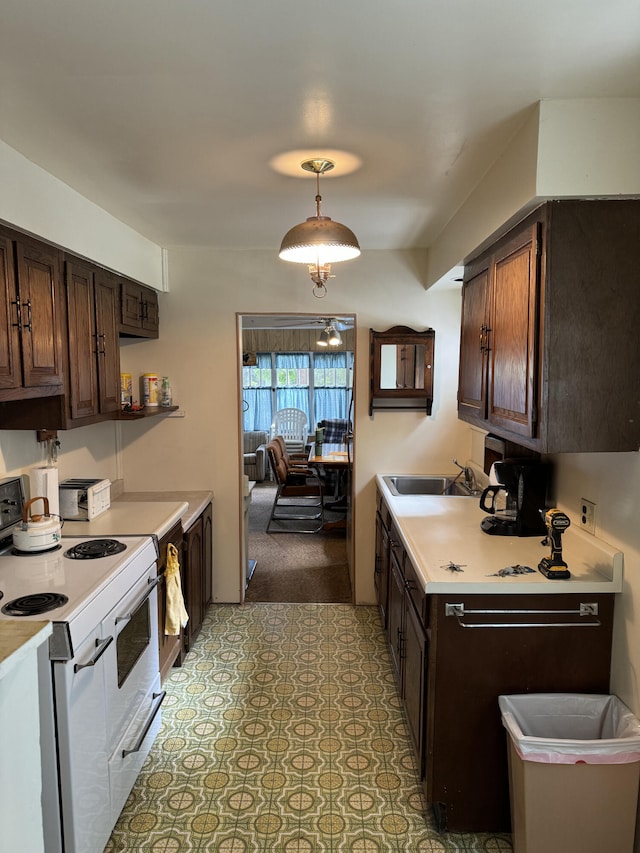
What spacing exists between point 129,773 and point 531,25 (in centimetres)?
274

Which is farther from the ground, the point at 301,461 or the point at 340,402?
the point at 340,402

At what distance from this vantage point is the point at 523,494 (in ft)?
7.95

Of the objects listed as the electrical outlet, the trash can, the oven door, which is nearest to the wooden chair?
the oven door

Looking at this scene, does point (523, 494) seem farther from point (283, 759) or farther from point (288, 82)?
point (288, 82)

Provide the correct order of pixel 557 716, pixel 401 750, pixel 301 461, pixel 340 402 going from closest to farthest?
1. pixel 557 716
2. pixel 401 750
3. pixel 301 461
4. pixel 340 402

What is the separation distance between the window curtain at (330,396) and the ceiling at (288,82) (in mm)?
6170

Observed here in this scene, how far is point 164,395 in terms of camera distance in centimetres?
372

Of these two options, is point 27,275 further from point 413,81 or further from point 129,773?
point 129,773

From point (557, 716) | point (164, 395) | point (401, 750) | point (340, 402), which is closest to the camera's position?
point (557, 716)

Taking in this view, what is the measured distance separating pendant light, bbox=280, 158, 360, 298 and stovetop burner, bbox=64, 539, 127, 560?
55.9 inches

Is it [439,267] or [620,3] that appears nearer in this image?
[620,3]

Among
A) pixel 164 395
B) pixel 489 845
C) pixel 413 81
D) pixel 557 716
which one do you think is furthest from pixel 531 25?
pixel 164 395

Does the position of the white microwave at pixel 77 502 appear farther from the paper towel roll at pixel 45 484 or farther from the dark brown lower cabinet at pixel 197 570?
the dark brown lower cabinet at pixel 197 570

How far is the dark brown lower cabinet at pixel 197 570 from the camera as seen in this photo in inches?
124
